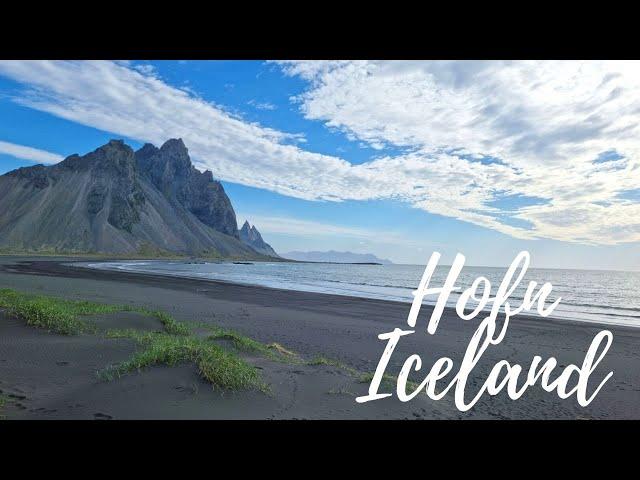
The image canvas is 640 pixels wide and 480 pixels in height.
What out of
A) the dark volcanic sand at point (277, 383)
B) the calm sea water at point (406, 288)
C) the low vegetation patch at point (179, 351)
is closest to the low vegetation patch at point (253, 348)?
the low vegetation patch at point (179, 351)

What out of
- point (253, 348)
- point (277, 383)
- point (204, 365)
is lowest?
point (253, 348)

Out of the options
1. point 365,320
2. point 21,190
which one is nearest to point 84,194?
point 21,190

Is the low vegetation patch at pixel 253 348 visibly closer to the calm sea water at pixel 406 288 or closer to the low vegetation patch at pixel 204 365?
the low vegetation patch at pixel 204 365

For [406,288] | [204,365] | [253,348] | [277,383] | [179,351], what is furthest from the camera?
[406,288]

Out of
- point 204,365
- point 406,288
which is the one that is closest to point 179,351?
point 204,365

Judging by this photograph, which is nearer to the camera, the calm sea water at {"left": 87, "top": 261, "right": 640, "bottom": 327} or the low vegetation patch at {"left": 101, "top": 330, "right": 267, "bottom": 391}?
Answer: the low vegetation patch at {"left": 101, "top": 330, "right": 267, "bottom": 391}

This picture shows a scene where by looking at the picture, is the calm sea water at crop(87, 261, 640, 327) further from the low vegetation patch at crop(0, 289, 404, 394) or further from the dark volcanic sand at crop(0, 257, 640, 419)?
the low vegetation patch at crop(0, 289, 404, 394)

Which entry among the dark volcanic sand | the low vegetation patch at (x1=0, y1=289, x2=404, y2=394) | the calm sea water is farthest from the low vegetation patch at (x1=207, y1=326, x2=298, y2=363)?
the calm sea water

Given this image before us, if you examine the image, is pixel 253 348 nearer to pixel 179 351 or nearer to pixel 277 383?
pixel 277 383

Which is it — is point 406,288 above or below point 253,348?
above

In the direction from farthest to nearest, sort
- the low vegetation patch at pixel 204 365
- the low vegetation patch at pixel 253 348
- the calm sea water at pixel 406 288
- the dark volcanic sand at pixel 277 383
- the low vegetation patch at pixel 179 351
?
the calm sea water at pixel 406 288 < the low vegetation patch at pixel 253 348 < the low vegetation patch at pixel 179 351 < the low vegetation patch at pixel 204 365 < the dark volcanic sand at pixel 277 383
